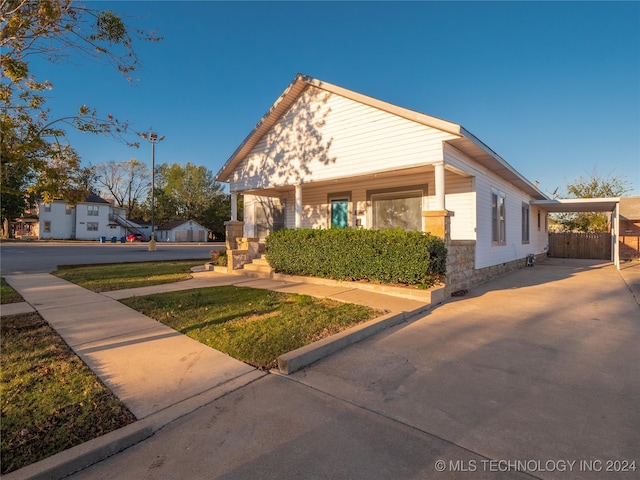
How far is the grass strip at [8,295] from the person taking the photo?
6797 millimetres

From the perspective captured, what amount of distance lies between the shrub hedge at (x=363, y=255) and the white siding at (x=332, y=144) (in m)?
1.99

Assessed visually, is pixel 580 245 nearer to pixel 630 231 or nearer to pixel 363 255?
pixel 630 231

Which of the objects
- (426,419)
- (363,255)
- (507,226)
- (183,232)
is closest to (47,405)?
(426,419)

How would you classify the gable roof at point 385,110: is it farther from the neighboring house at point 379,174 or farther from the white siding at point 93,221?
the white siding at point 93,221

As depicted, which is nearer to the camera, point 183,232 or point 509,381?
point 509,381

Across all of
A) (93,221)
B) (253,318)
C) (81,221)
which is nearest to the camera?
(253,318)

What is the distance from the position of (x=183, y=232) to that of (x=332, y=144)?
45334 mm

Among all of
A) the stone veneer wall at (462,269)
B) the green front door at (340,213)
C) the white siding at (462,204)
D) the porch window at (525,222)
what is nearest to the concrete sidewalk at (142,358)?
the stone veneer wall at (462,269)

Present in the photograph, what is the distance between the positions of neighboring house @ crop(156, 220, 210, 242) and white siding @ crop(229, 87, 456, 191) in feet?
135

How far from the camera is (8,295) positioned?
7.33 m

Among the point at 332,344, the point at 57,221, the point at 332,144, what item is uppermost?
the point at 332,144

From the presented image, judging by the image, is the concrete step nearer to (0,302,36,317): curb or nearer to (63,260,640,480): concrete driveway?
(0,302,36,317): curb

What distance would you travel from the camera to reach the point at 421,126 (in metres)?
8.05

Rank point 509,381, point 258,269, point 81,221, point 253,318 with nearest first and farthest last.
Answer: point 509,381 < point 253,318 < point 258,269 < point 81,221
